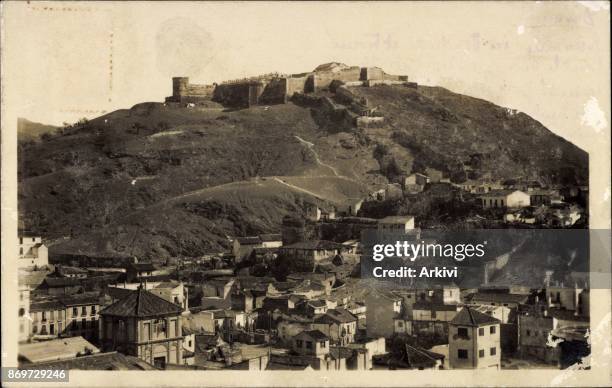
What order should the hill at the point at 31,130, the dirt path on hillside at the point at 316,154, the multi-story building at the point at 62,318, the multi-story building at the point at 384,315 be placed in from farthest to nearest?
1. the dirt path on hillside at the point at 316,154
2. the multi-story building at the point at 384,315
3. the hill at the point at 31,130
4. the multi-story building at the point at 62,318

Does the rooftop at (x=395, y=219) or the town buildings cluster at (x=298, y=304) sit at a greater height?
the rooftop at (x=395, y=219)

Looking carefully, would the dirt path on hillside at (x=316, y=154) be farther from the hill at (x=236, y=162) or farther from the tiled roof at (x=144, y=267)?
the tiled roof at (x=144, y=267)

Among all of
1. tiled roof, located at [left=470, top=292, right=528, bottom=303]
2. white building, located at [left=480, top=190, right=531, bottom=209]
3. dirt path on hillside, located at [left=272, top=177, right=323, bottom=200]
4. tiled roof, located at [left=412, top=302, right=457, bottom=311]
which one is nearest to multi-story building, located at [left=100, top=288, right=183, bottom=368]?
dirt path on hillside, located at [left=272, top=177, right=323, bottom=200]

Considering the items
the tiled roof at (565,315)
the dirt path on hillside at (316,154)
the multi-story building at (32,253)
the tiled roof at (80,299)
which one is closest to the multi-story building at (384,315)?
the dirt path on hillside at (316,154)

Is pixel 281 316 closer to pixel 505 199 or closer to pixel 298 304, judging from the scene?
pixel 298 304

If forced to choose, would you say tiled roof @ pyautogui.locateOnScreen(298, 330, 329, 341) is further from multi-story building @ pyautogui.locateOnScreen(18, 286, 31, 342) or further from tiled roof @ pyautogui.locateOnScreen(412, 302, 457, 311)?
multi-story building @ pyautogui.locateOnScreen(18, 286, 31, 342)
